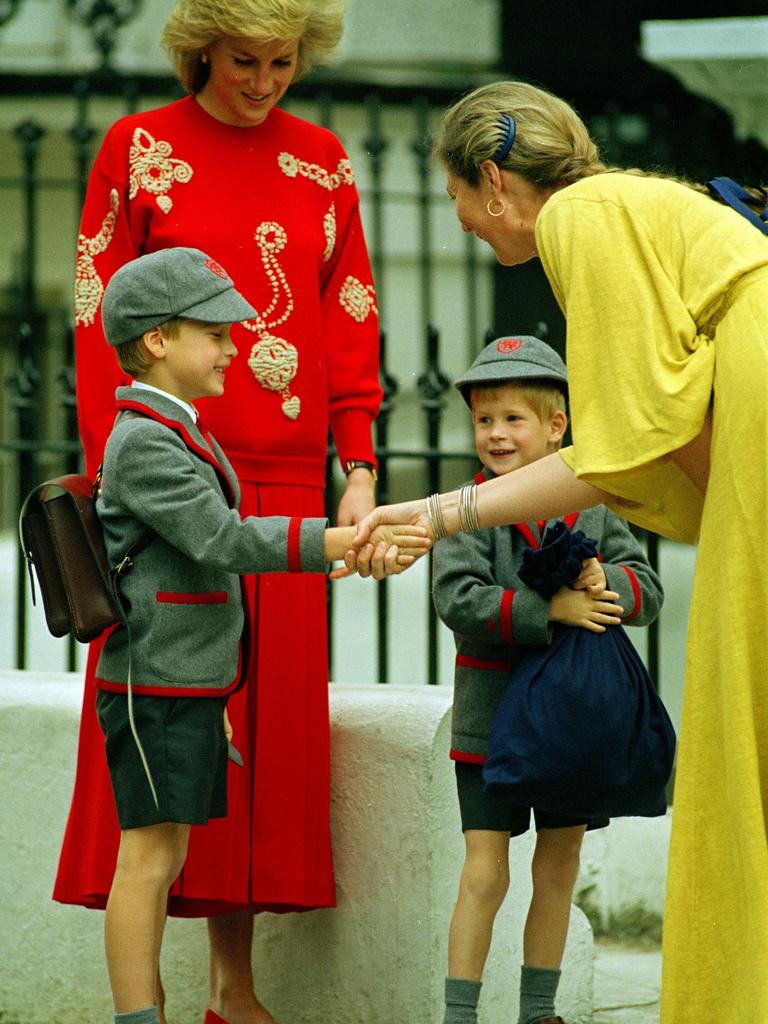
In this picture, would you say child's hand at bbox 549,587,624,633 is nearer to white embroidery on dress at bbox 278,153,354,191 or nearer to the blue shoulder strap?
the blue shoulder strap

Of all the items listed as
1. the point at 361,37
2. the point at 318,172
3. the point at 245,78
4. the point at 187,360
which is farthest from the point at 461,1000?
the point at 361,37

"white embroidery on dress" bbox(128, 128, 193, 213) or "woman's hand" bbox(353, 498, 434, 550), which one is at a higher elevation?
"white embroidery on dress" bbox(128, 128, 193, 213)

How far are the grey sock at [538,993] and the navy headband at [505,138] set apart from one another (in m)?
1.60

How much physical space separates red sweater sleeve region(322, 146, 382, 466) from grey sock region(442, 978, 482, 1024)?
1.16 metres

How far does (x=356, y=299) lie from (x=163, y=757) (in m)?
1.20

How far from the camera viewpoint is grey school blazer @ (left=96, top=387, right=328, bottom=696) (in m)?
3.09

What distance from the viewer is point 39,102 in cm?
1361

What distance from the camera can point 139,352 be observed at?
3.27 metres

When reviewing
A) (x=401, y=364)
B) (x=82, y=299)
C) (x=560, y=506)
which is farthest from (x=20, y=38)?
(x=560, y=506)

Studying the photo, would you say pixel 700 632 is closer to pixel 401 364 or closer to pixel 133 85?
pixel 133 85

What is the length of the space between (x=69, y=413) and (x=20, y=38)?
9.97 metres

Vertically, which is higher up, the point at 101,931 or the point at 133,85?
the point at 133,85

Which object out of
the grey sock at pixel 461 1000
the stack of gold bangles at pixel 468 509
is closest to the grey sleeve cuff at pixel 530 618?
the stack of gold bangles at pixel 468 509

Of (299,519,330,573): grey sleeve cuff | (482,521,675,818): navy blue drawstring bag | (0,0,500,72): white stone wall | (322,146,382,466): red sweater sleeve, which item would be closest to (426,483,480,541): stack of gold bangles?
(299,519,330,573): grey sleeve cuff
